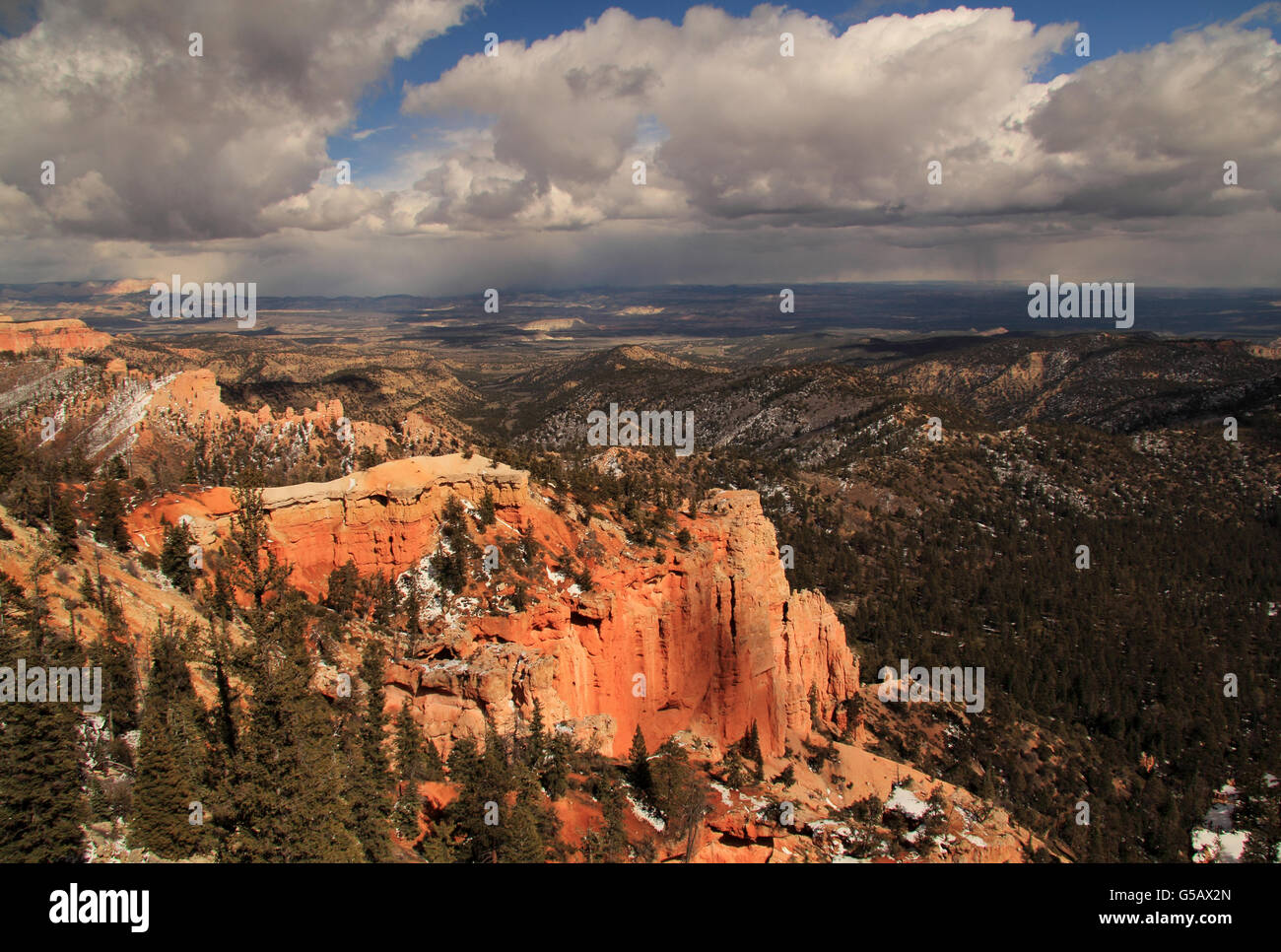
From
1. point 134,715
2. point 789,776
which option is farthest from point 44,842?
point 789,776

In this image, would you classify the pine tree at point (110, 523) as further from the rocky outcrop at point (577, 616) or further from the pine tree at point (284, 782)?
the pine tree at point (284, 782)

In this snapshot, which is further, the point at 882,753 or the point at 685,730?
the point at 882,753

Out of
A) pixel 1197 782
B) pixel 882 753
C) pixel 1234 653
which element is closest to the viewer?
pixel 882 753

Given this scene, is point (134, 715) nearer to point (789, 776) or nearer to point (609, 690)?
point (609, 690)

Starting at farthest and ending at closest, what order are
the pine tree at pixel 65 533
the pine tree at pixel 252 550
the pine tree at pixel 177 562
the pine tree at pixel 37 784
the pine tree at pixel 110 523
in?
1. the pine tree at pixel 110 523
2. the pine tree at pixel 177 562
3. the pine tree at pixel 252 550
4. the pine tree at pixel 65 533
5. the pine tree at pixel 37 784

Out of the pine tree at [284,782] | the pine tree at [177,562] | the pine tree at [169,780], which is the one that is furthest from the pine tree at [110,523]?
the pine tree at [284,782]

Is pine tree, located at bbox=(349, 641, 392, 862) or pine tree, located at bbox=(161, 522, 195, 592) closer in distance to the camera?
pine tree, located at bbox=(349, 641, 392, 862)

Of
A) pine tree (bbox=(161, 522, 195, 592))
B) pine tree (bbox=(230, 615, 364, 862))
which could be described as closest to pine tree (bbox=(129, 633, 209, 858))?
pine tree (bbox=(230, 615, 364, 862))

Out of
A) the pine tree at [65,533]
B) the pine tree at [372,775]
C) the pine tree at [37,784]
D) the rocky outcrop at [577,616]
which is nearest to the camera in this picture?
the pine tree at [37,784]

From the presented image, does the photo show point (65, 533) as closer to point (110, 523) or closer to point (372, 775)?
point (110, 523)

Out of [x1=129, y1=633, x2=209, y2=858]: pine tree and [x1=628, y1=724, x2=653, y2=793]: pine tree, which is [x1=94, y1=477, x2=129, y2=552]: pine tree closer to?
[x1=129, y1=633, x2=209, y2=858]: pine tree

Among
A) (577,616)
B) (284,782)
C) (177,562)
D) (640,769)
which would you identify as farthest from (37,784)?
(577,616)
